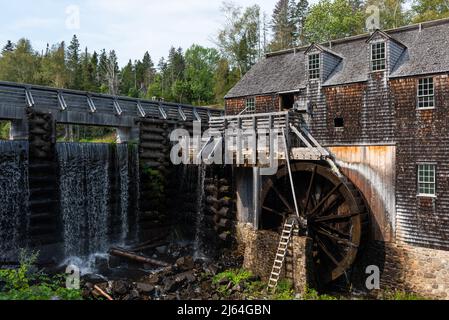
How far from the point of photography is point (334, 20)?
1325 inches

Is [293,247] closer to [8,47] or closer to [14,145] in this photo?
[14,145]

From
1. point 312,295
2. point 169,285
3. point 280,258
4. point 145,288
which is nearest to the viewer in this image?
point 312,295

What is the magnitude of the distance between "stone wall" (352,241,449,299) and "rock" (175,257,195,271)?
21.2 ft

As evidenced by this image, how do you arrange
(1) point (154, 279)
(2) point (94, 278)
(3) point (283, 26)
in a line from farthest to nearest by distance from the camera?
(3) point (283, 26), (2) point (94, 278), (1) point (154, 279)

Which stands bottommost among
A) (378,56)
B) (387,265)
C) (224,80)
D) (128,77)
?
(387,265)

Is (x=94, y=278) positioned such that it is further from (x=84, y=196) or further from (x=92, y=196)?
(x=92, y=196)

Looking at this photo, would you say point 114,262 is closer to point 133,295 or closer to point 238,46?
point 133,295

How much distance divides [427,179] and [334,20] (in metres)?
24.6

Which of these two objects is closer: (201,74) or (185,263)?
(185,263)

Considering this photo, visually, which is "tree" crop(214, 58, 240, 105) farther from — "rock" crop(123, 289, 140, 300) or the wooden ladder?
"rock" crop(123, 289, 140, 300)

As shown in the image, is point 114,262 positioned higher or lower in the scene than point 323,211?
lower

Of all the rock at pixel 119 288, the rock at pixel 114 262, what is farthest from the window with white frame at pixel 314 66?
the rock at pixel 114 262

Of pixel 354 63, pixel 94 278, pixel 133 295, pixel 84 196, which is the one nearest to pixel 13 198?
pixel 84 196
